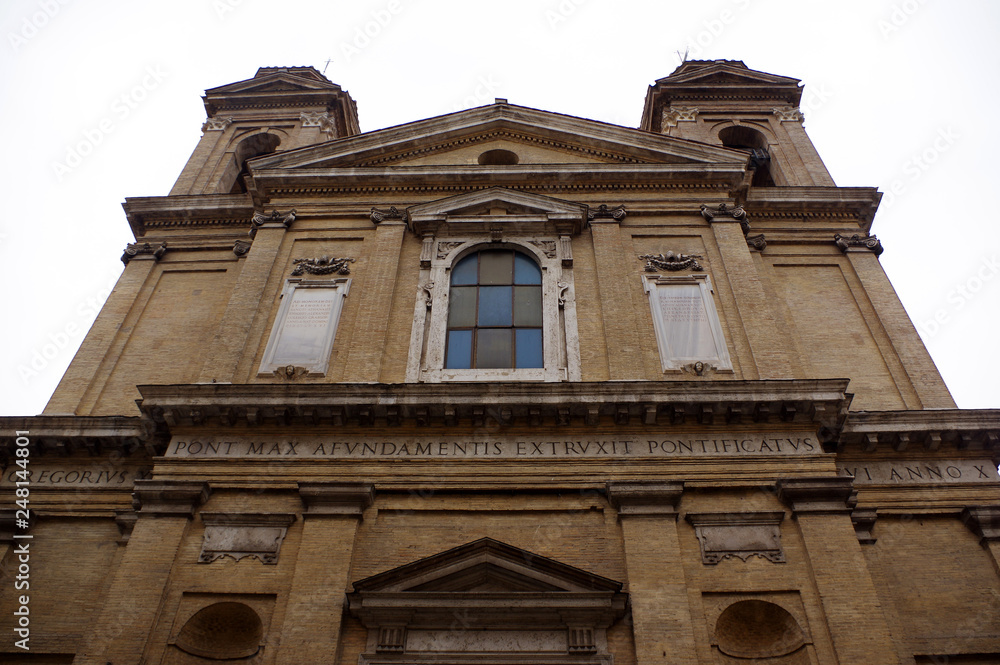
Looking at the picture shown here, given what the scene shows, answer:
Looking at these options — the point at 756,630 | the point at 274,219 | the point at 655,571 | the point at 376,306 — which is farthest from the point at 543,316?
the point at 756,630

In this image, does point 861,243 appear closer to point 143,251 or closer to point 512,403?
point 512,403

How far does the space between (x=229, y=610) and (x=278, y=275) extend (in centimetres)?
620

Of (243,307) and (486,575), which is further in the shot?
(243,307)

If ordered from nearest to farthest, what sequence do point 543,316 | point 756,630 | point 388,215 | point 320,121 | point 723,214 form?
point 756,630 < point 543,316 < point 723,214 < point 388,215 < point 320,121

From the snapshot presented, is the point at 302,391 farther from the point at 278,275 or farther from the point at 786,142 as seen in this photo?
the point at 786,142

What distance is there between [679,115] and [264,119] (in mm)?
11038

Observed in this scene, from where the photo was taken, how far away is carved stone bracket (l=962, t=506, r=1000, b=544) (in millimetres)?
11258

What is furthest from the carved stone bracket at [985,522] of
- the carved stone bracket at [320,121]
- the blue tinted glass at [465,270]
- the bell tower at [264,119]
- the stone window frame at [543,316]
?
the carved stone bracket at [320,121]

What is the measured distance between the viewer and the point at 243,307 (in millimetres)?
13883

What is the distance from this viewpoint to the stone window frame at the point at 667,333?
1280cm

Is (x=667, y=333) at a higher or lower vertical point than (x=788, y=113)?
lower

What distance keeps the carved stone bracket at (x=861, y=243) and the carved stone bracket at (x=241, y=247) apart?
11.5 metres

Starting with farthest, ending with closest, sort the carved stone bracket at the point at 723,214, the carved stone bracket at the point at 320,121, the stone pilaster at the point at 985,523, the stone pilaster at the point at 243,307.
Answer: the carved stone bracket at the point at 320,121
the carved stone bracket at the point at 723,214
the stone pilaster at the point at 243,307
the stone pilaster at the point at 985,523

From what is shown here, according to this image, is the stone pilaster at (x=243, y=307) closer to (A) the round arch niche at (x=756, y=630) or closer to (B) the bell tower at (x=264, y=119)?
(B) the bell tower at (x=264, y=119)
